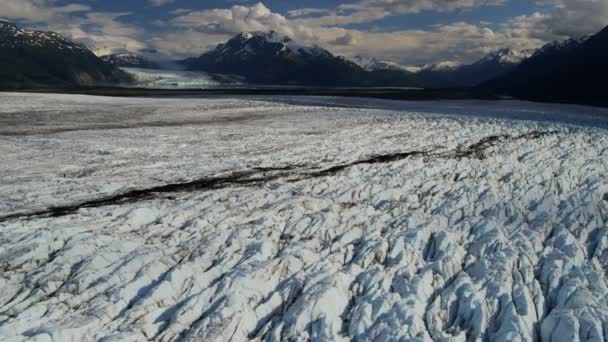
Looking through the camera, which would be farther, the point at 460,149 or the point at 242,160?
the point at 460,149

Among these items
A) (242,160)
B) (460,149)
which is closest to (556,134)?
(460,149)

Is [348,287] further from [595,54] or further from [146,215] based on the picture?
[595,54]

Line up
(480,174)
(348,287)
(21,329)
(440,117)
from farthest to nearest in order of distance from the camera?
(440,117), (480,174), (348,287), (21,329)

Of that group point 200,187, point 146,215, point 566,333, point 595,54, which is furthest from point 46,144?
point 595,54

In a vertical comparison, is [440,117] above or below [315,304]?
above

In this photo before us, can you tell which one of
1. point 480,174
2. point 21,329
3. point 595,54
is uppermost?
point 595,54

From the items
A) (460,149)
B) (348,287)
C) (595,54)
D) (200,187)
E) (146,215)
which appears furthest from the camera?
(595,54)
